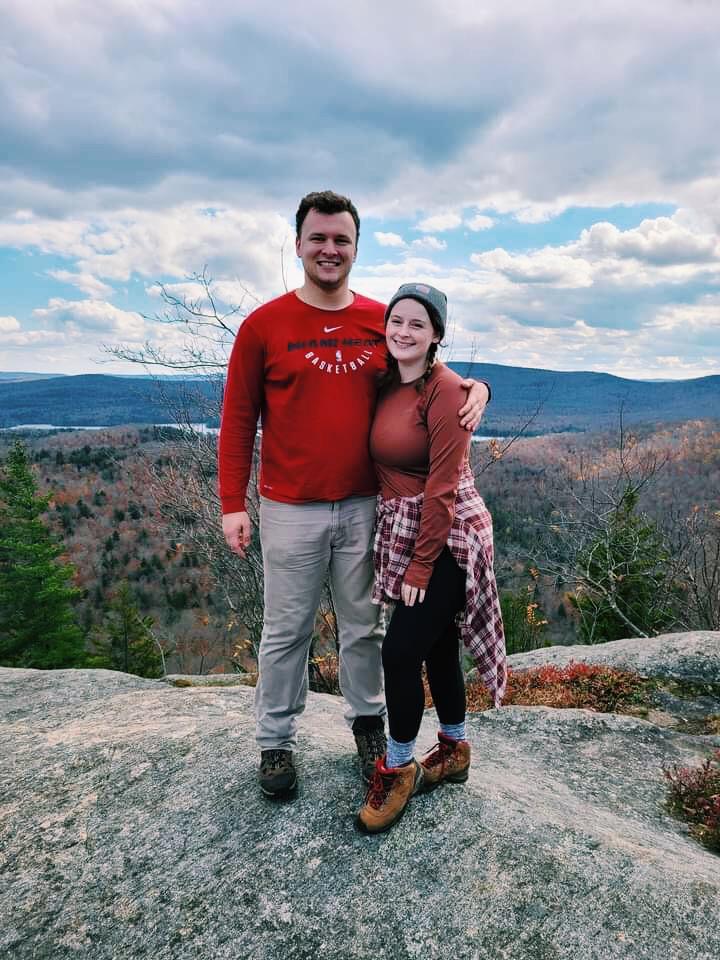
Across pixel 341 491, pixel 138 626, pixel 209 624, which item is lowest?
pixel 209 624

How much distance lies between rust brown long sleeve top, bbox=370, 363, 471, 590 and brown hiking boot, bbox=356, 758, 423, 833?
1058mm

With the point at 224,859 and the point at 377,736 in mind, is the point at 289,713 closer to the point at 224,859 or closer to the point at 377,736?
the point at 377,736

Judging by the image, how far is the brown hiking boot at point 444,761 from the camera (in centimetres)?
317

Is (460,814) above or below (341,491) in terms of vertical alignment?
below

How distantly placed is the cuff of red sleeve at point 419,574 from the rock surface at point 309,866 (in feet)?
4.41

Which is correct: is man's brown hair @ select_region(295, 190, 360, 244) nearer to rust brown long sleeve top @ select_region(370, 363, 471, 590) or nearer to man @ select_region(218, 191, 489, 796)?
man @ select_region(218, 191, 489, 796)

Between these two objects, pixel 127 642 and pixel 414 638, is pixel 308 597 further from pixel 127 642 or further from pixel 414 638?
pixel 127 642

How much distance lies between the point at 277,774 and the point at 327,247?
9.10 ft

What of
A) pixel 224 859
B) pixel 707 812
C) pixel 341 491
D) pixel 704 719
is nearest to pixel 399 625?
pixel 341 491

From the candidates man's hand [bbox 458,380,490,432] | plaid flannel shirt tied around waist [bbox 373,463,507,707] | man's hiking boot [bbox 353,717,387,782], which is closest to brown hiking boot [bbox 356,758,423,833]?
man's hiking boot [bbox 353,717,387,782]

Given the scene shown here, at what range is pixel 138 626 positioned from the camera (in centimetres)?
2575

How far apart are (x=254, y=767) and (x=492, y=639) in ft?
5.65

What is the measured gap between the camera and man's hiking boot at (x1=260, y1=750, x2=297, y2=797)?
124 inches

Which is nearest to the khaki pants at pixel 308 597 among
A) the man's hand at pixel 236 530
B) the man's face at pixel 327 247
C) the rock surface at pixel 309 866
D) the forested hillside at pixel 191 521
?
the man's hand at pixel 236 530
